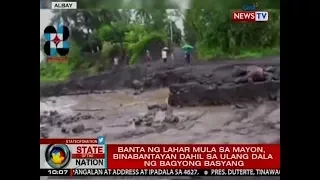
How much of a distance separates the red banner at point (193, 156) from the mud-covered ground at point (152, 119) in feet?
0.15

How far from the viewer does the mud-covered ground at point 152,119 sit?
3.55m

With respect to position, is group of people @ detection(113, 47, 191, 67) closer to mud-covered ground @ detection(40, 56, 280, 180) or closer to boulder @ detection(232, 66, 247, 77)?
mud-covered ground @ detection(40, 56, 280, 180)

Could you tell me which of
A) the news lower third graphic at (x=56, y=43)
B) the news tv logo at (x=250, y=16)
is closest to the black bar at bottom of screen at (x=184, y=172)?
the news lower third graphic at (x=56, y=43)

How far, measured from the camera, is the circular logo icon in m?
3.57

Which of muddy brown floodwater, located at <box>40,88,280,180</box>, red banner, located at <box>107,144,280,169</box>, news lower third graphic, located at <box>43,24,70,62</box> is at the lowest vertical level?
red banner, located at <box>107,144,280,169</box>

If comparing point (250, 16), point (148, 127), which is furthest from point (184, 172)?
point (250, 16)

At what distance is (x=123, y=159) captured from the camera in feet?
11.7

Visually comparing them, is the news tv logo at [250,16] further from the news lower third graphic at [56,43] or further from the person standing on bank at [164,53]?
the news lower third graphic at [56,43]

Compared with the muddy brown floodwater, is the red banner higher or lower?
lower

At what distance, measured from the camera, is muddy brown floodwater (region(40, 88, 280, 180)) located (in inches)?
140

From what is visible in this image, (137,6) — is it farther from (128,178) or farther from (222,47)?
(128,178)

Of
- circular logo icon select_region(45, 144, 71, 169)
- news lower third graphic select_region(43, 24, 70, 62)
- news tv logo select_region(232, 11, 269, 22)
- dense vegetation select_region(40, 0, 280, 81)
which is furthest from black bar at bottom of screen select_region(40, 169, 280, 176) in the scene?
news tv logo select_region(232, 11, 269, 22)

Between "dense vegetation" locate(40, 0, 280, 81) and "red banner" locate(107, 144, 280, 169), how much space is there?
0.61 m
